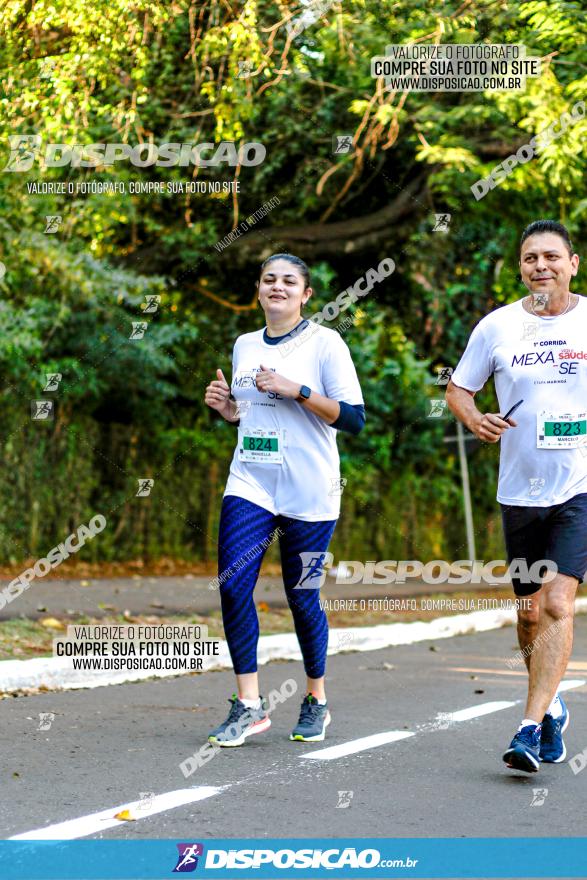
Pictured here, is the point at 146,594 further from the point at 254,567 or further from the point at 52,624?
the point at 254,567

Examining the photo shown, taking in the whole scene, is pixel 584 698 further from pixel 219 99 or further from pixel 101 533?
pixel 101 533

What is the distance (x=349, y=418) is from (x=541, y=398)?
100 centimetres

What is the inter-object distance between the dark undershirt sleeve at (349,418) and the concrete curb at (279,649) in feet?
9.51

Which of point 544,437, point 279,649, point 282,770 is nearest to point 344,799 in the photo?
point 282,770

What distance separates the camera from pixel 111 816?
495cm

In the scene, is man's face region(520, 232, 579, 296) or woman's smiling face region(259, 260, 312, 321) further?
woman's smiling face region(259, 260, 312, 321)

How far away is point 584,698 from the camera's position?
27.6ft

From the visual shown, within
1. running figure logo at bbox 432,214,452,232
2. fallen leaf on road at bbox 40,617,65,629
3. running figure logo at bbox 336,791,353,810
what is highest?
running figure logo at bbox 432,214,452,232

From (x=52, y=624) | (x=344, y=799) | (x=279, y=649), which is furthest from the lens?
(x=279, y=649)

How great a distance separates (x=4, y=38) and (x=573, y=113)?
209 inches

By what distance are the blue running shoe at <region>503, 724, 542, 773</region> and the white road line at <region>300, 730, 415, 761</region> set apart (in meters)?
0.87

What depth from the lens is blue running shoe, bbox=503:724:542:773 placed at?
566 centimetres

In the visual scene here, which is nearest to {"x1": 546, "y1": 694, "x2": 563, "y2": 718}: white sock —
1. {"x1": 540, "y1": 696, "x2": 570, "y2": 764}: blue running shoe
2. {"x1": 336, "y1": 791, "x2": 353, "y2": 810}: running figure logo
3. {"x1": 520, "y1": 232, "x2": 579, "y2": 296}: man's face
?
{"x1": 540, "y1": 696, "x2": 570, "y2": 764}: blue running shoe

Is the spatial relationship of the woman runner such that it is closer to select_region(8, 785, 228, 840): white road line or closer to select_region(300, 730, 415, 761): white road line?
select_region(300, 730, 415, 761): white road line
